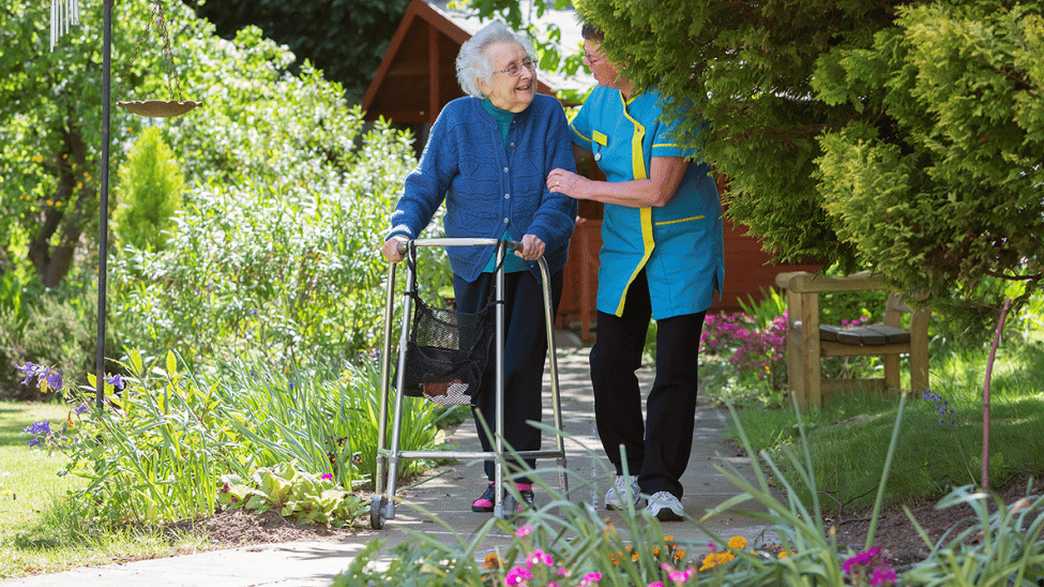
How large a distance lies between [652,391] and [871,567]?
222cm

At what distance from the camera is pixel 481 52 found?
537 cm

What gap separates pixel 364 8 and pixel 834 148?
23.9m

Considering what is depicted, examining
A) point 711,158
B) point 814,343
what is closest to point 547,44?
point 814,343

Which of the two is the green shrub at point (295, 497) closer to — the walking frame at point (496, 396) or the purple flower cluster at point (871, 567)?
the walking frame at point (496, 396)

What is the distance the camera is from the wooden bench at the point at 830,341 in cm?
806

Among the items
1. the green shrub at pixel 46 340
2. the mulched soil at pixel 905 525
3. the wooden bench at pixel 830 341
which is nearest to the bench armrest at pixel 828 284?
the wooden bench at pixel 830 341

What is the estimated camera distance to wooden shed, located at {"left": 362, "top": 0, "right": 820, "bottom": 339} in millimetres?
13547

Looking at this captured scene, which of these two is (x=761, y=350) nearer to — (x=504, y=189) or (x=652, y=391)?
(x=652, y=391)

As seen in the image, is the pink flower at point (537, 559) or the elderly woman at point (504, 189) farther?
the elderly woman at point (504, 189)

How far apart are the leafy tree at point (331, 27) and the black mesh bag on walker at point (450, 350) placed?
21820 mm

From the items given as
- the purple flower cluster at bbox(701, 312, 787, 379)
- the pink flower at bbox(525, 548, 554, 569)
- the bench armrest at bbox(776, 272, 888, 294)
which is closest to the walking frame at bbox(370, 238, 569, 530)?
the pink flower at bbox(525, 548, 554, 569)

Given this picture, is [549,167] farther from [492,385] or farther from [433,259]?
[433,259]

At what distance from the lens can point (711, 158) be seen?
4.51 m

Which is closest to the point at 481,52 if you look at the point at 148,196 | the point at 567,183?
the point at 567,183
